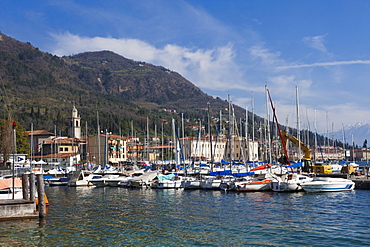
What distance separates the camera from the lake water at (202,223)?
21.2m

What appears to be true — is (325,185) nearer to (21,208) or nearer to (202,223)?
(202,223)

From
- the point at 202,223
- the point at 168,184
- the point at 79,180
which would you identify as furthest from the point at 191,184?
the point at 202,223

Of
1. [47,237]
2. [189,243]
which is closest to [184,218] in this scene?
[189,243]

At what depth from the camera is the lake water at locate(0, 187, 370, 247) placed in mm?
21219

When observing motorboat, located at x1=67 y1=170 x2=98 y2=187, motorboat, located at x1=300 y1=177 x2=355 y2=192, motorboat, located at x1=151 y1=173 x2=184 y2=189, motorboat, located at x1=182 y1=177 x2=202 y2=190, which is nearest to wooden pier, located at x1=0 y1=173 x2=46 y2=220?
motorboat, located at x1=151 y1=173 x2=184 y2=189

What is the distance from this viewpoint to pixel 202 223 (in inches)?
1030

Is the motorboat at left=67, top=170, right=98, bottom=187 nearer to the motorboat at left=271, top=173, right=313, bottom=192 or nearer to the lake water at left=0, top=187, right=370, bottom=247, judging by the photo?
the lake water at left=0, top=187, right=370, bottom=247

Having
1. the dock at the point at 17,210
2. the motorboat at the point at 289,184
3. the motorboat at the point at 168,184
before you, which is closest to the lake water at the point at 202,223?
the dock at the point at 17,210

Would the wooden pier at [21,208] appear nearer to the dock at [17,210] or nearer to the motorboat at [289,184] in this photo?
the dock at [17,210]

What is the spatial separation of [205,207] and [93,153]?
93.6 meters

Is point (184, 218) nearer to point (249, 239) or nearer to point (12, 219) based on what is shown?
point (249, 239)

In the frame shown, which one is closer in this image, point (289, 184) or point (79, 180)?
point (289, 184)

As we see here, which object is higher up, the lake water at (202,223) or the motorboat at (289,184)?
the motorboat at (289,184)

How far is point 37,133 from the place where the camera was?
444 ft
